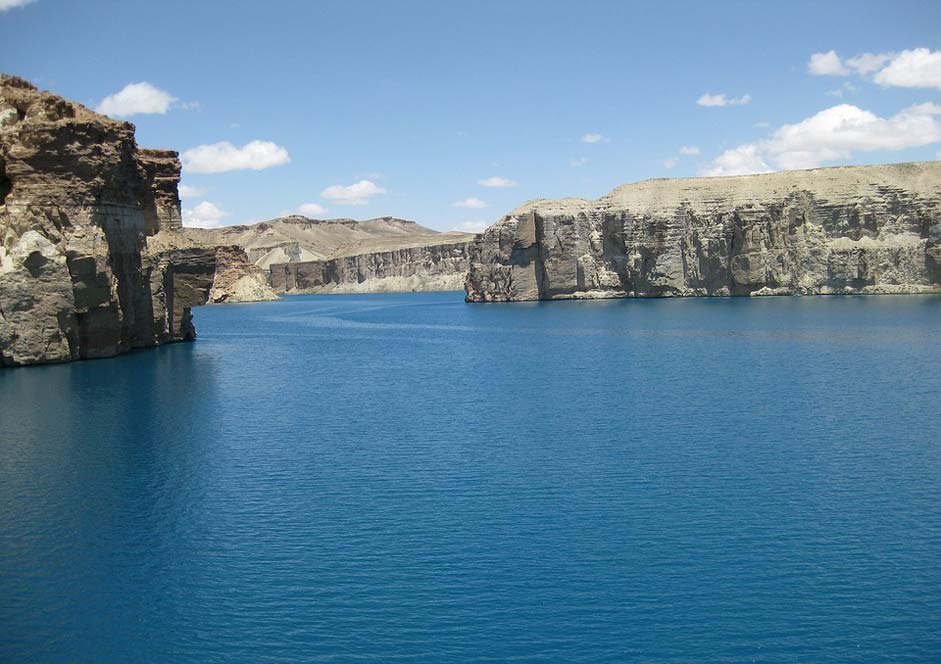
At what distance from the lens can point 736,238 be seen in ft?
365

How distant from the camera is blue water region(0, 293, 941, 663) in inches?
571

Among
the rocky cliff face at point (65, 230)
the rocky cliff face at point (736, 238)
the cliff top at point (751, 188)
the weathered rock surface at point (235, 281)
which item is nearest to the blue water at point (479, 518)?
the rocky cliff face at point (65, 230)

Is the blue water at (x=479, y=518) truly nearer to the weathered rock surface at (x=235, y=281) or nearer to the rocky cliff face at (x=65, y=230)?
the rocky cliff face at (x=65, y=230)

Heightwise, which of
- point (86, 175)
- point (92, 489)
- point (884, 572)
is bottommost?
point (884, 572)

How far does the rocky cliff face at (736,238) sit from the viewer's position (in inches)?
4149

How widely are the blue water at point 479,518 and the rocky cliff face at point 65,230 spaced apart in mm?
6632

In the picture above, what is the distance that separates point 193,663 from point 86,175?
4360cm

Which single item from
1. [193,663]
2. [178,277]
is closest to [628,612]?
[193,663]

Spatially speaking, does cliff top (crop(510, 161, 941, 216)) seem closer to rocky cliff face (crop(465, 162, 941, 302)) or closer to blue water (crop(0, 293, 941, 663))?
rocky cliff face (crop(465, 162, 941, 302))

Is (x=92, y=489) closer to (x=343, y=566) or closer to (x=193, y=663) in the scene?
(x=343, y=566)

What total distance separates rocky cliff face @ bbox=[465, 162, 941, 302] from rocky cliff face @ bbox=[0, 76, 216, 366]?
70459mm

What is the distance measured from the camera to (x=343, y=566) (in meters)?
17.5

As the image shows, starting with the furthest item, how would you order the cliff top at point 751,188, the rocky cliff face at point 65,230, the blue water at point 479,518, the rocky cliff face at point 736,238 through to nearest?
1. the cliff top at point 751,188
2. the rocky cliff face at point 736,238
3. the rocky cliff face at point 65,230
4. the blue water at point 479,518

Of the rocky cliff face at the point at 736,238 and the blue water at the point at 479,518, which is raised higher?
the rocky cliff face at the point at 736,238
